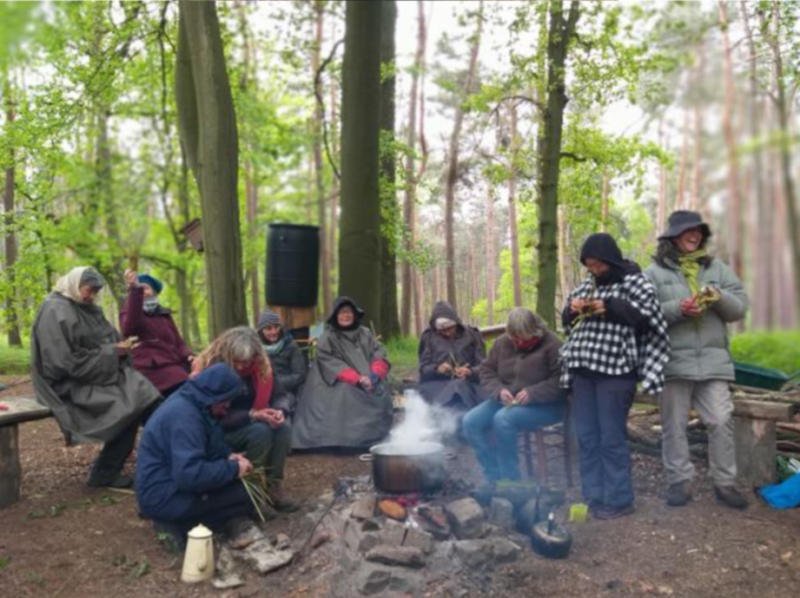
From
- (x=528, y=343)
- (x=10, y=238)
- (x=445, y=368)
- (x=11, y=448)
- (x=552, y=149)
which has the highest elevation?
(x=552, y=149)

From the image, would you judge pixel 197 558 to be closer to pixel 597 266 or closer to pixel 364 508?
pixel 364 508

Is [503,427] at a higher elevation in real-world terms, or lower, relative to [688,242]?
lower

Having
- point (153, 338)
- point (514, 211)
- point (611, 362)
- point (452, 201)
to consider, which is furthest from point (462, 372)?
point (452, 201)

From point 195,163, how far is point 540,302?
408 cm

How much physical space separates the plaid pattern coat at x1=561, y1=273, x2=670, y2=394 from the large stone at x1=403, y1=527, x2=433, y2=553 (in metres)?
1.44

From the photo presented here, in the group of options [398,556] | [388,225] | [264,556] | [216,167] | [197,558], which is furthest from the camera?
[388,225]

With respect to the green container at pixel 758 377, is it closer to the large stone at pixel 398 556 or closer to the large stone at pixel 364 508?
the large stone at pixel 364 508

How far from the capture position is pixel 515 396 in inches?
193

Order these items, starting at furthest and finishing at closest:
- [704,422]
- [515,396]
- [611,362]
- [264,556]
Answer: [515,396] → [704,422] → [611,362] → [264,556]

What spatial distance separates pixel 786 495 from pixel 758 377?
6.36ft

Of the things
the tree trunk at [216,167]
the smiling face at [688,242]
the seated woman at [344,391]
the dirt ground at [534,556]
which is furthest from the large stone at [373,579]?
the tree trunk at [216,167]

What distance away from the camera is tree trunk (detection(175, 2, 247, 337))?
6848mm

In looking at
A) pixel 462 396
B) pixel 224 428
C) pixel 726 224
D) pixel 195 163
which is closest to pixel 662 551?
pixel 462 396

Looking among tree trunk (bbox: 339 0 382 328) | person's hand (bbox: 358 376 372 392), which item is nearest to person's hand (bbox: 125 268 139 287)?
person's hand (bbox: 358 376 372 392)
